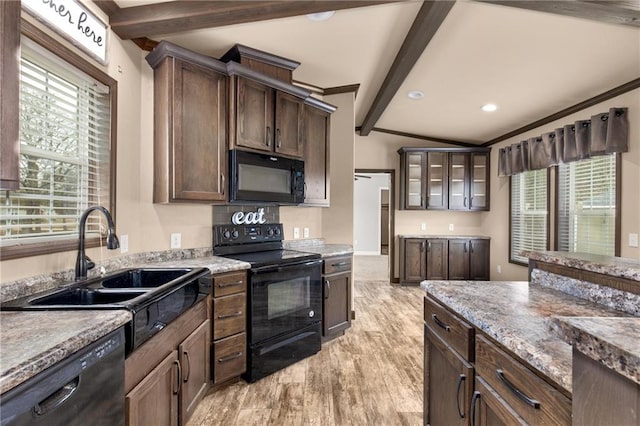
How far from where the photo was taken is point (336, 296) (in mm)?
3018

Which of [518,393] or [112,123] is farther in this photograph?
[112,123]

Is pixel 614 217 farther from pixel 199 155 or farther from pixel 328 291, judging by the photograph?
pixel 199 155

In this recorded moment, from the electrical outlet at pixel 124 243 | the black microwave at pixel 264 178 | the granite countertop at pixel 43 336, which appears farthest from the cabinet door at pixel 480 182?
the granite countertop at pixel 43 336

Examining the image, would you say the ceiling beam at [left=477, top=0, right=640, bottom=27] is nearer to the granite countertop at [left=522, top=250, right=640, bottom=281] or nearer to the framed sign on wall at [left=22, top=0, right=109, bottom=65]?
the granite countertop at [left=522, top=250, right=640, bottom=281]

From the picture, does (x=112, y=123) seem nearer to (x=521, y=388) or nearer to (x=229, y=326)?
(x=229, y=326)

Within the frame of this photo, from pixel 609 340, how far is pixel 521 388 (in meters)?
0.51

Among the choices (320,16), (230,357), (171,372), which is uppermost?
(320,16)

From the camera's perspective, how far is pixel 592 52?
99.6 inches

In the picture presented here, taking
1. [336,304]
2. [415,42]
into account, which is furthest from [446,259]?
[415,42]

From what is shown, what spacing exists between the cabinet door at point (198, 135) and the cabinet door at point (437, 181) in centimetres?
400

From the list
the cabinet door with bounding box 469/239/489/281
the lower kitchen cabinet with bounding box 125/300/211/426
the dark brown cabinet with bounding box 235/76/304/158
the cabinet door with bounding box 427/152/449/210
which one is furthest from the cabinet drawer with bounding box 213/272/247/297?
the cabinet door with bounding box 469/239/489/281

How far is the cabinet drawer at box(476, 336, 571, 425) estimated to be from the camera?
2.58ft

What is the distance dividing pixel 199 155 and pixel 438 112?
341 cm

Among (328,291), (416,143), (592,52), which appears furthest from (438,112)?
(328,291)
